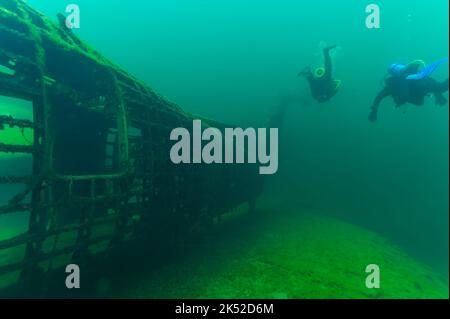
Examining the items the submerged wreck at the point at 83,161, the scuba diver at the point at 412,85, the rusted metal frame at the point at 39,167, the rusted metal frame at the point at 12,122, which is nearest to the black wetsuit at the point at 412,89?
the scuba diver at the point at 412,85

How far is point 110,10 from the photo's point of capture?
7212 cm

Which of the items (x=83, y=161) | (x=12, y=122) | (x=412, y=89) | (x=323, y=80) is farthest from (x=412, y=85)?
(x=83, y=161)

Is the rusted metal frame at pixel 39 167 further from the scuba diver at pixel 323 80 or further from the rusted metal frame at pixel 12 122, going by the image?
the scuba diver at pixel 323 80

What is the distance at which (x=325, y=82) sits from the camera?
9211 mm

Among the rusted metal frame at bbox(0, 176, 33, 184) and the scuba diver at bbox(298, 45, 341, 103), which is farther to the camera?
the scuba diver at bbox(298, 45, 341, 103)

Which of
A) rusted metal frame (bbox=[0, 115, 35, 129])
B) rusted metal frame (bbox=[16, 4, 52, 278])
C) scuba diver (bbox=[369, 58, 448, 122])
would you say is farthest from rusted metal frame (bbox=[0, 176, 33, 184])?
scuba diver (bbox=[369, 58, 448, 122])

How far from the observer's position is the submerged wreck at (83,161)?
511 centimetres

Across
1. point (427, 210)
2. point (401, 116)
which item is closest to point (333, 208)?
point (427, 210)

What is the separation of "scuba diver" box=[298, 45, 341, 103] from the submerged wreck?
3.87 metres

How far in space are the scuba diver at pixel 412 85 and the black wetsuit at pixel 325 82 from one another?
7.35ft

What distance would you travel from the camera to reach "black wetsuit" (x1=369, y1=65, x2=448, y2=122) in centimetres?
648

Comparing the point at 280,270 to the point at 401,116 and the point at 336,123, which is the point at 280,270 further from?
the point at 401,116

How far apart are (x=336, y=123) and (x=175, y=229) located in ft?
137

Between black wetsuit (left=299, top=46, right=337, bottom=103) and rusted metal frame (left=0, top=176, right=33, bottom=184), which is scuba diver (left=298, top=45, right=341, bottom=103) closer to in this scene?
black wetsuit (left=299, top=46, right=337, bottom=103)
